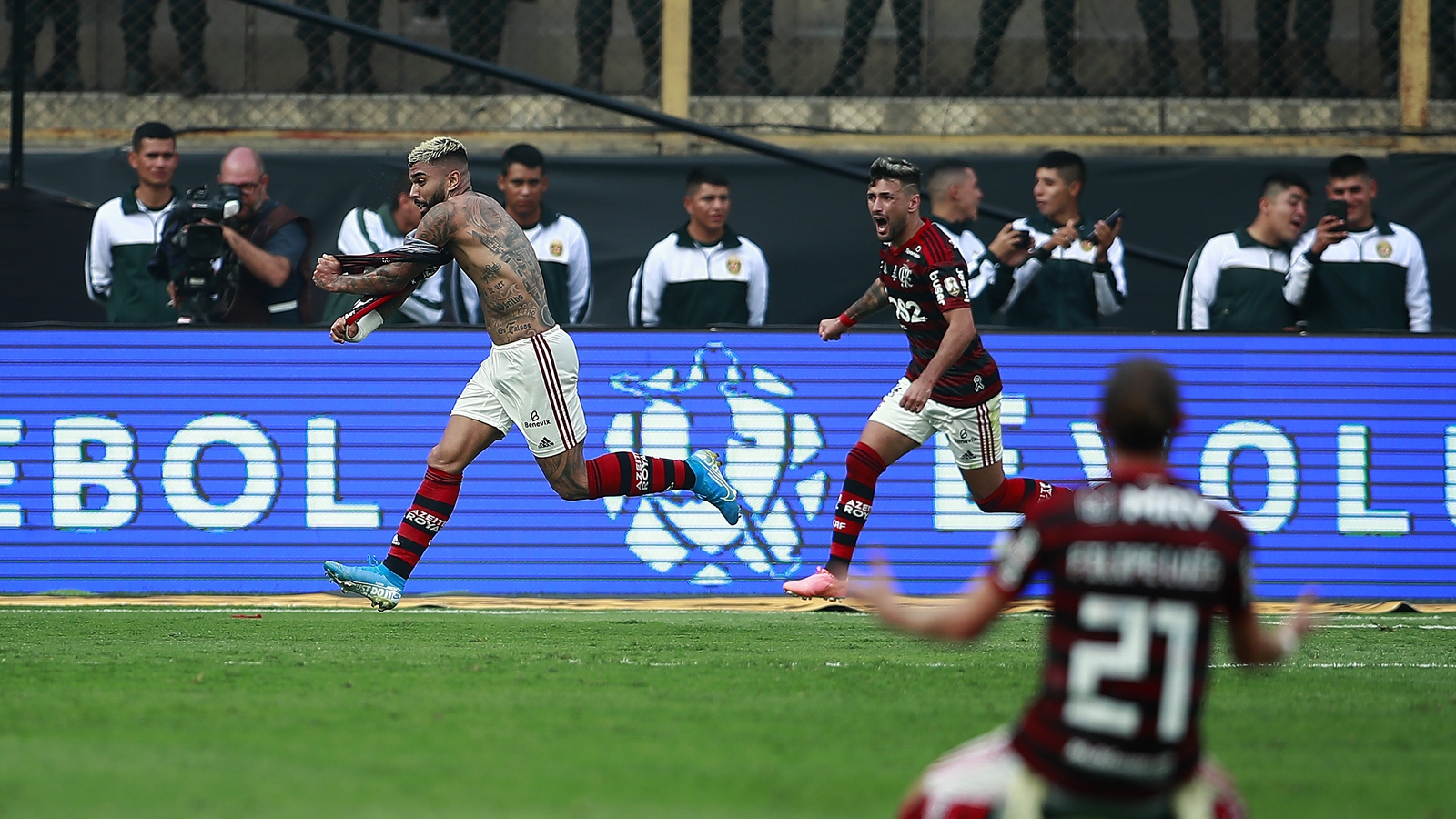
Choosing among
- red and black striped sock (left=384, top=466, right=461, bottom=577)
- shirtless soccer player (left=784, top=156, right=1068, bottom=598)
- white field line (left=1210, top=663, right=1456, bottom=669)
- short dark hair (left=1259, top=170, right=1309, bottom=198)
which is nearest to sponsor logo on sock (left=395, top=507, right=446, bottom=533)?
red and black striped sock (left=384, top=466, right=461, bottom=577)

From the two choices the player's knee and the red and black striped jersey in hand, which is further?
the red and black striped jersey in hand

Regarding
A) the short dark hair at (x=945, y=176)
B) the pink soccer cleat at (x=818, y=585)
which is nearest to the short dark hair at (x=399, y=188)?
the short dark hair at (x=945, y=176)

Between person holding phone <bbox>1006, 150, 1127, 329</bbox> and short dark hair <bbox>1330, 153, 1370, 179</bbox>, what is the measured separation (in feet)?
5.15

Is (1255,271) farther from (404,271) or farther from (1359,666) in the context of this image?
(404,271)

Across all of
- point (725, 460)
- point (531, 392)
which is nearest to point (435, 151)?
point (531, 392)

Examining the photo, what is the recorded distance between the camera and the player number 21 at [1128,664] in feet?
10.9

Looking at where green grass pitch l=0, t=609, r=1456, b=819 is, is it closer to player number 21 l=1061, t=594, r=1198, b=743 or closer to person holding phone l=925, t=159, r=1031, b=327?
player number 21 l=1061, t=594, r=1198, b=743

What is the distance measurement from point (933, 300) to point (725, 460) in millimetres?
2659

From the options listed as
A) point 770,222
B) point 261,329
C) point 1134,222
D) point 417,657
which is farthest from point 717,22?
point 417,657

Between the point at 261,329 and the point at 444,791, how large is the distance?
687cm

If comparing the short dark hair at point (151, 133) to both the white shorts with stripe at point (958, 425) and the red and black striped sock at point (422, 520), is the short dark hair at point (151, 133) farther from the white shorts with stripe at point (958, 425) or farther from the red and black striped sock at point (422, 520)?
the white shorts with stripe at point (958, 425)

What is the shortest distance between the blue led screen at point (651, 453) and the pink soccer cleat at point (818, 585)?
2013 mm

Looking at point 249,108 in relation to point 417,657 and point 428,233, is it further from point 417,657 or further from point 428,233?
point 417,657

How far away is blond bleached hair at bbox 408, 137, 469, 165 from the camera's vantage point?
802 centimetres
